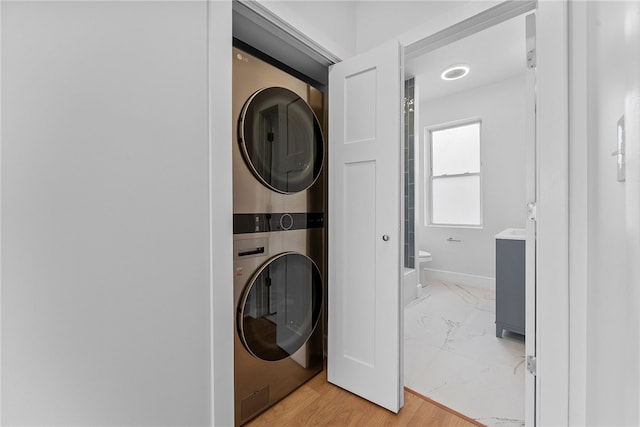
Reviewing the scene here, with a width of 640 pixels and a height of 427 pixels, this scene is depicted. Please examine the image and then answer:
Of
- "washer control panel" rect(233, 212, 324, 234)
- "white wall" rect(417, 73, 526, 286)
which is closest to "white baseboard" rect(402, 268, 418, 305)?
"white wall" rect(417, 73, 526, 286)

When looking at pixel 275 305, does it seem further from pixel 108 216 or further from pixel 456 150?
pixel 456 150

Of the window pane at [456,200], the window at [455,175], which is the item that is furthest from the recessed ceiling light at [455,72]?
the window pane at [456,200]

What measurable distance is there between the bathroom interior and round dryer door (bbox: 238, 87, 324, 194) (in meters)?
1.14

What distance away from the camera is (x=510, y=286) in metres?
2.17

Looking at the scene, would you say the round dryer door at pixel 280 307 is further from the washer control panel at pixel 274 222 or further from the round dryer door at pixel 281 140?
the round dryer door at pixel 281 140

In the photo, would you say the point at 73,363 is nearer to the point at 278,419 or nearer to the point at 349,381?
the point at 278,419

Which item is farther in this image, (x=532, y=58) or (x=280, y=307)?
(x=280, y=307)

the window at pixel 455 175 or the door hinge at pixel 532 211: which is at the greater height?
the window at pixel 455 175

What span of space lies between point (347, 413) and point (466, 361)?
101 centimetres

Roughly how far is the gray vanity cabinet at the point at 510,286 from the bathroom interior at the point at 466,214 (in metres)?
0.02

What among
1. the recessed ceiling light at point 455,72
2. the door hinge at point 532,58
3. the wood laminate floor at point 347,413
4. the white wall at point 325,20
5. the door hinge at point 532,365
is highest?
the recessed ceiling light at point 455,72
